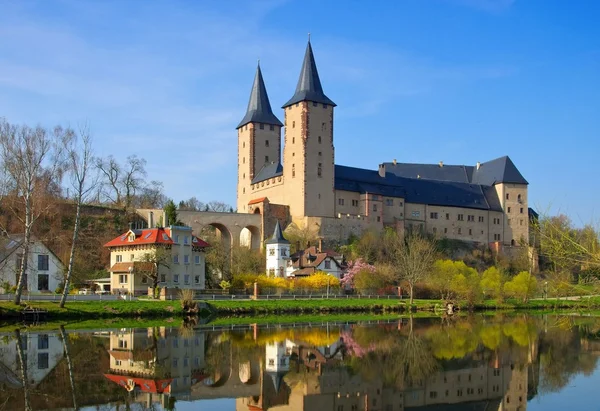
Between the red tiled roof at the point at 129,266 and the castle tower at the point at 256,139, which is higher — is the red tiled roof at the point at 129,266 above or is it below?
below

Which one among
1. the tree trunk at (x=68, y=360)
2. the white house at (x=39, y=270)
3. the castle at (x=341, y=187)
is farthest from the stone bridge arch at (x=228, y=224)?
the tree trunk at (x=68, y=360)

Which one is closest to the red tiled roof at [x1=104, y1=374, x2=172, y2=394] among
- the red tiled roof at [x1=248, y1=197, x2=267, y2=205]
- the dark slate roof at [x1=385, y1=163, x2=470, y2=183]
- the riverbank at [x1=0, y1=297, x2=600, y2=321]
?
the riverbank at [x1=0, y1=297, x2=600, y2=321]

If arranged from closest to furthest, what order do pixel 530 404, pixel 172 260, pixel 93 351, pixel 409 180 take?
pixel 530 404
pixel 93 351
pixel 172 260
pixel 409 180

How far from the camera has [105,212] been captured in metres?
64.4

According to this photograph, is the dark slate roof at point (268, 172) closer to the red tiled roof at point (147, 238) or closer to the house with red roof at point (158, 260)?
the house with red roof at point (158, 260)

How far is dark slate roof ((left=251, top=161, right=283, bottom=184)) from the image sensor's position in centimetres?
7496

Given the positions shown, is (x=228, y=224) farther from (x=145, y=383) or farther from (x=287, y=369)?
(x=145, y=383)

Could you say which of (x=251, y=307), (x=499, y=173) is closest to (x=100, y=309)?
(x=251, y=307)

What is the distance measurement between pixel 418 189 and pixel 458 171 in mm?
12303

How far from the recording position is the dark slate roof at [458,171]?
85.6 m

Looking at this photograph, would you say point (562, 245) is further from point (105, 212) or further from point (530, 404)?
point (105, 212)

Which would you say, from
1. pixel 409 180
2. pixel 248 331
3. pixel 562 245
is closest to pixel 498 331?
pixel 248 331

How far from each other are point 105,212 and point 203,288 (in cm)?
1922

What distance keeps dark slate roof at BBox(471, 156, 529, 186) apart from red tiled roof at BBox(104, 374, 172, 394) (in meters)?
72.0
